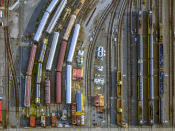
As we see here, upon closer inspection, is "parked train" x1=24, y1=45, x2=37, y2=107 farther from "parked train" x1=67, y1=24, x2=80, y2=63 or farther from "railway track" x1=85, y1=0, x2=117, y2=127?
"railway track" x1=85, y1=0, x2=117, y2=127

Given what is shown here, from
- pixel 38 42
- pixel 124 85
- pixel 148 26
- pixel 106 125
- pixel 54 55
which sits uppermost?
pixel 148 26

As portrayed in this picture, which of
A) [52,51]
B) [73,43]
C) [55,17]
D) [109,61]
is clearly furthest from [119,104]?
[55,17]

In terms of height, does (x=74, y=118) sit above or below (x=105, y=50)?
below

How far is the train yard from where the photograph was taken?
2417 cm

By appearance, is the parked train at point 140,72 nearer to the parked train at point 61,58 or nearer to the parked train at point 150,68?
the parked train at point 150,68

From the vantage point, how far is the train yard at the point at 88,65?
24172 mm

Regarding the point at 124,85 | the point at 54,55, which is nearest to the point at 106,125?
the point at 124,85

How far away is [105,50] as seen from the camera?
24953 millimetres

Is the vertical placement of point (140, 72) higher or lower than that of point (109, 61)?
lower

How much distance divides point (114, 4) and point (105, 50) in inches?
262

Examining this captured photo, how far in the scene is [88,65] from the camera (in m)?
24.8

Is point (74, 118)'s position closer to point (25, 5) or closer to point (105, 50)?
point (105, 50)

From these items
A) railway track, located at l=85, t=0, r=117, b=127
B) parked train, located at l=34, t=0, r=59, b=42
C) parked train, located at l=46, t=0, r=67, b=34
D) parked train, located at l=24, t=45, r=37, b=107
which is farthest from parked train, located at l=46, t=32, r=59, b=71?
railway track, located at l=85, t=0, r=117, b=127

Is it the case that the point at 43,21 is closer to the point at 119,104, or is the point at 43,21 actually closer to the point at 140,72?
the point at 140,72
